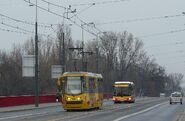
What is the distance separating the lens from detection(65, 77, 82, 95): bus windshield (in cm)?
4009

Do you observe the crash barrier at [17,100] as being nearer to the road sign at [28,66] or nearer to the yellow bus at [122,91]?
the road sign at [28,66]

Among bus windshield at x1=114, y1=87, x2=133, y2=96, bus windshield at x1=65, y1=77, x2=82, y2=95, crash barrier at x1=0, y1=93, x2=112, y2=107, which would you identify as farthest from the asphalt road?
bus windshield at x1=114, y1=87, x2=133, y2=96

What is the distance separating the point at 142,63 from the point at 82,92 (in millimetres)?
97194

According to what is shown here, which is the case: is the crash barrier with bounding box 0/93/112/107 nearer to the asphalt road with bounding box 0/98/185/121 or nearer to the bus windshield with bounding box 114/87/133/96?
the bus windshield with bounding box 114/87/133/96

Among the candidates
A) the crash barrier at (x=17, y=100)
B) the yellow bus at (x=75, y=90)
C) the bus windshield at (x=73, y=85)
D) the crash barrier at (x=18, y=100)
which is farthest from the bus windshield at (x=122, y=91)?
the bus windshield at (x=73, y=85)

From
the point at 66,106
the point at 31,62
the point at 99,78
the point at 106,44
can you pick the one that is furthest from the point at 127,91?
the point at 106,44

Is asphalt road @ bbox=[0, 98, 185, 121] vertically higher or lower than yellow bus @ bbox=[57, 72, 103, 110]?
lower

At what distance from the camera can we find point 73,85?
40.2 metres

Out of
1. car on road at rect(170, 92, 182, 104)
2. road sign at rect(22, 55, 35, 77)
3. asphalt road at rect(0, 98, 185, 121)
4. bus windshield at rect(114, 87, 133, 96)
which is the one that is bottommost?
asphalt road at rect(0, 98, 185, 121)

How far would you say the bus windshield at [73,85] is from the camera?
40.1 metres

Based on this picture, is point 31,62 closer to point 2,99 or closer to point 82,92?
point 2,99

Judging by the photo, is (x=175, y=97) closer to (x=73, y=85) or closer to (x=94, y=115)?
(x=73, y=85)

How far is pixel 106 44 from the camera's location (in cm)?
11219

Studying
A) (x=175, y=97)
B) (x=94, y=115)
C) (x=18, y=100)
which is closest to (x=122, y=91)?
(x=175, y=97)
